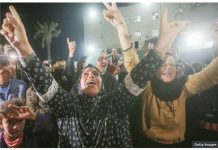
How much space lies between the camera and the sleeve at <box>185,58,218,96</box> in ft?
12.1

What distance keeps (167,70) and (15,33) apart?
4.81 feet

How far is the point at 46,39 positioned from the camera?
146 inches

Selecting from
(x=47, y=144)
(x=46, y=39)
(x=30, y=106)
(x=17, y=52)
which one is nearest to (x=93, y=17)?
(x=46, y=39)

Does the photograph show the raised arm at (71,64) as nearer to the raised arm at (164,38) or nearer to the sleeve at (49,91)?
the sleeve at (49,91)

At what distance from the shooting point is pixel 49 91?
11.7ft

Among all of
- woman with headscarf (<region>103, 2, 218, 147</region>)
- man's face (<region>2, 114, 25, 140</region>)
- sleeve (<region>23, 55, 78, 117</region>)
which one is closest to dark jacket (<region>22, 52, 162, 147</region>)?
sleeve (<region>23, 55, 78, 117</region>)

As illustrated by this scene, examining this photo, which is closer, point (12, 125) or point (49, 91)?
point (49, 91)

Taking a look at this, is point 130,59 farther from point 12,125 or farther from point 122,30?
point 12,125

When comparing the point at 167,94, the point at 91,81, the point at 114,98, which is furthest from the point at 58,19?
the point at 167,94

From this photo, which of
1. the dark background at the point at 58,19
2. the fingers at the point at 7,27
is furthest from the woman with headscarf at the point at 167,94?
the fingers at the point at 7,27

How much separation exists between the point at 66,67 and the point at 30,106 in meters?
0.51

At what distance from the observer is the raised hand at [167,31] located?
3.63 m

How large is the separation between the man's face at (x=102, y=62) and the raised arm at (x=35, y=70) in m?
0.39

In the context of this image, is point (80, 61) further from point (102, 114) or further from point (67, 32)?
point (102, 114)
